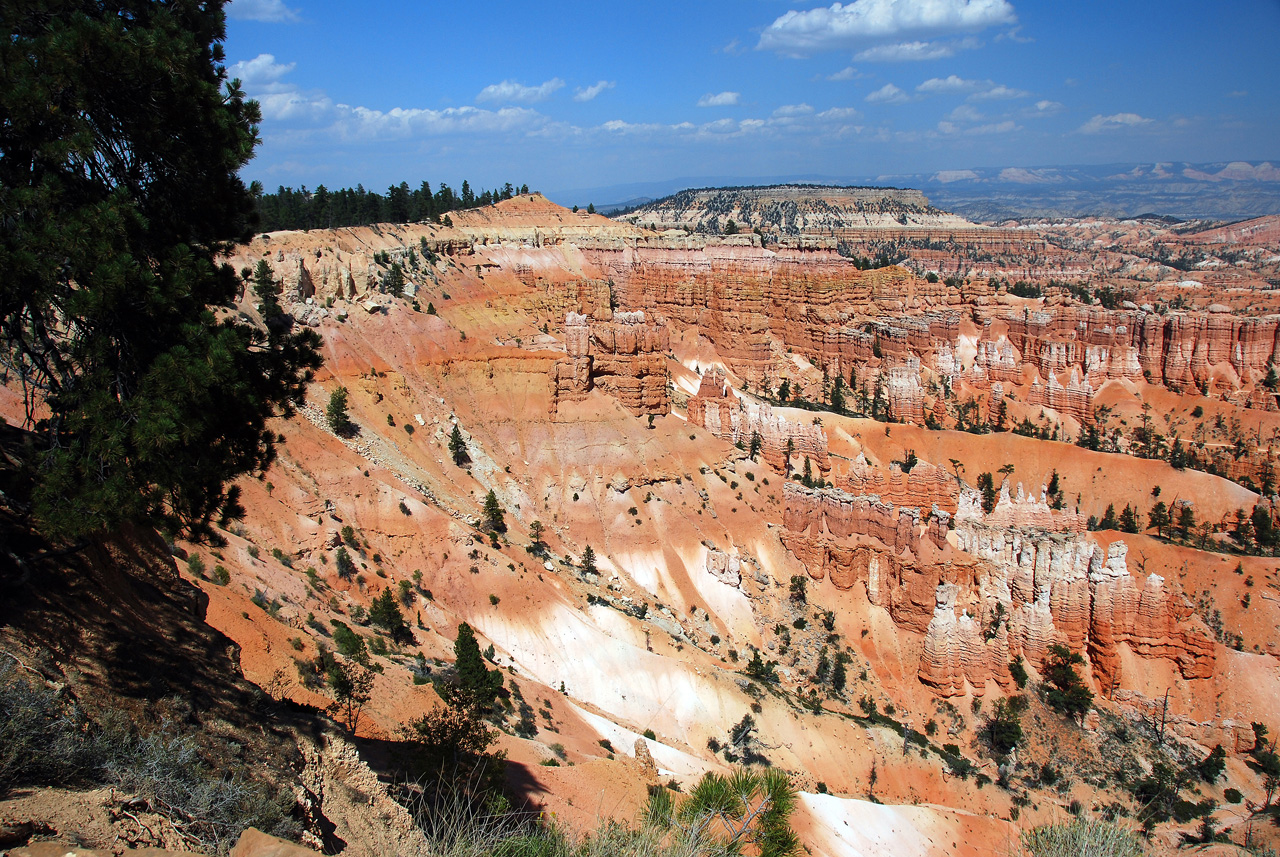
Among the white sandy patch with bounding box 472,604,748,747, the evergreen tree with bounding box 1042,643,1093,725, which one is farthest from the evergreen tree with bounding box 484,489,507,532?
the evergreen tree with bounding box 1042,643,1093,725

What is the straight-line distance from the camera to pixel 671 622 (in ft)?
132

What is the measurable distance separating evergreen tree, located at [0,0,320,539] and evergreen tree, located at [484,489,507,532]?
27.7 metres

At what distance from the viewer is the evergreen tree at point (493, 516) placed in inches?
1583

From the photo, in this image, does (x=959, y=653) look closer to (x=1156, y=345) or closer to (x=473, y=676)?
(x=473, y=676)

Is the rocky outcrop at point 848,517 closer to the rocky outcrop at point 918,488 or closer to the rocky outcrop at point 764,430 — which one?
the rocky outcrop at point 918,488

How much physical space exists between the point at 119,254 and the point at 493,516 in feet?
102

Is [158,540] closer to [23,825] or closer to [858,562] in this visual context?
[23,825]

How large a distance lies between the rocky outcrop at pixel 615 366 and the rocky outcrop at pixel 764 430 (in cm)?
567

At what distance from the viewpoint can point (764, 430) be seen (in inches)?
2271

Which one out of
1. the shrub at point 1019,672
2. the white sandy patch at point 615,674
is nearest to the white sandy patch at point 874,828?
the white sandy patch at point 615,674

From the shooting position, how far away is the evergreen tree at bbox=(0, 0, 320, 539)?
9625mm

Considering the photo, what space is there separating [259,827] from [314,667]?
37.7ft

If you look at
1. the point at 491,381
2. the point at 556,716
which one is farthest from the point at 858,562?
the point at 491,381

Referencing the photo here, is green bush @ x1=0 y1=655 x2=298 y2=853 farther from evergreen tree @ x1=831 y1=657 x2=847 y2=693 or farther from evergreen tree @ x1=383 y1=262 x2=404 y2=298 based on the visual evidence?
evergreen tree @ x1=383 y1=262 x2=404 y2=298
